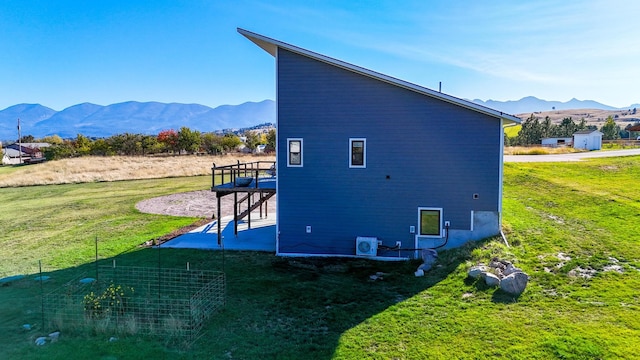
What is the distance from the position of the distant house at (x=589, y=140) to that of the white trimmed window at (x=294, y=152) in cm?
4070

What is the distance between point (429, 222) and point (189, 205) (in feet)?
50.5

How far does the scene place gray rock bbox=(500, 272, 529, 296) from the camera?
29.4 ft

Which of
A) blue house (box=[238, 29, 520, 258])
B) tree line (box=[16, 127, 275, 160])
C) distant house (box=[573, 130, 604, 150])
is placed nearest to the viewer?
blue house (box=[238, 29, 520, 258])

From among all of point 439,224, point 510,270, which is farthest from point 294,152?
point 510,270

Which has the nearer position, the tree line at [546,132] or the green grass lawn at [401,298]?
the green grass lawn at [401,298]

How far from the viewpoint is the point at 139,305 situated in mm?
8781

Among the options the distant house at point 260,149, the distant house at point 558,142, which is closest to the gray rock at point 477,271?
the distant house at point 558,142

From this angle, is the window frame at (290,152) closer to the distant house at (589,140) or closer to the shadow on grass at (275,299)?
the shadow on grass at (275,299)

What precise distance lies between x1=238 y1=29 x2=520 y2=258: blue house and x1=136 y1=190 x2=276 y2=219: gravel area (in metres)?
8.45

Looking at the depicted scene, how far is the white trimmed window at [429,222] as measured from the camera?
12.7 metres

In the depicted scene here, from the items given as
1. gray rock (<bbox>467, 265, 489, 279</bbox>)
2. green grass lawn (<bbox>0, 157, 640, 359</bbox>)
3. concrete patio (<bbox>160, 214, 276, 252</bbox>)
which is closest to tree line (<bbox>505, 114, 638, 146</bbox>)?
green grass lawn (<bbox>0, 157, 640, 359</bbox>)

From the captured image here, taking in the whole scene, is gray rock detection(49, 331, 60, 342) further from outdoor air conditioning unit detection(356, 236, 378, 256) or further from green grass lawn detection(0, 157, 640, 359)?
outdoor air conditioning unit detection(356, 236, 378, 256)

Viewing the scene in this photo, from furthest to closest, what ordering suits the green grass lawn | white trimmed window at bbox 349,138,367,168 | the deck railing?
the deck railing, white trimmed window at bbox 349,138,367,168, the green grass lawn

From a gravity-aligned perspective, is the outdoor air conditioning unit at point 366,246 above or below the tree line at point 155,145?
below
